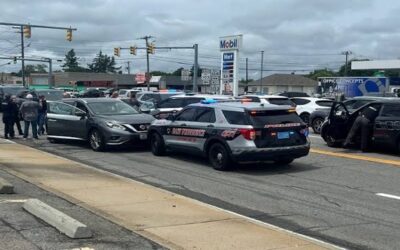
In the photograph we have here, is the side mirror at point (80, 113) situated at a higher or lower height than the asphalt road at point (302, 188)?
higher

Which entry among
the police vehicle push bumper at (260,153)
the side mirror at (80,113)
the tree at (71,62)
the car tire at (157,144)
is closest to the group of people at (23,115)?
the side mirror at (80,113)

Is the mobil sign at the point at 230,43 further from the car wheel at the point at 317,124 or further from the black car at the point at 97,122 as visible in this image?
the black car at the point at 97,122

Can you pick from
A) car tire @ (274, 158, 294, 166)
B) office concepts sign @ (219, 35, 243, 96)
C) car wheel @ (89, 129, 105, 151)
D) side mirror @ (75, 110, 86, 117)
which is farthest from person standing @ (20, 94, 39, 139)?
office concepts sign @ (219, 35, 243, 96)

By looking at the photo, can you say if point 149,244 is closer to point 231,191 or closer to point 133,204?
point 133,204

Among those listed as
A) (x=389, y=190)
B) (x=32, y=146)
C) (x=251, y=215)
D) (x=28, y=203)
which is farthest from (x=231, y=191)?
(x=32, y=146)

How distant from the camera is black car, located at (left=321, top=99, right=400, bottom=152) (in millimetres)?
14969

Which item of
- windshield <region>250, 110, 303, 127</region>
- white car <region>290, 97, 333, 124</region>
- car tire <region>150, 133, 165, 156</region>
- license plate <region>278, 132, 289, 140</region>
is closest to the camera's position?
windshield <region>250, 110, 303, 127</region>

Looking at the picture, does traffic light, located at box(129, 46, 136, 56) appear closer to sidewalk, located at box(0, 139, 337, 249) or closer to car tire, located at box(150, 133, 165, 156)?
car tire, located at box(150, 133, 165, 156)

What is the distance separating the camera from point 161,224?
7332mm

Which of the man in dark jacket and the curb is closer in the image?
the curb

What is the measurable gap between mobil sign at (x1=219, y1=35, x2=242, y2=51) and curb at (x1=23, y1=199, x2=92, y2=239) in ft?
88.4

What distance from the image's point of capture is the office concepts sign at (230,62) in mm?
33938

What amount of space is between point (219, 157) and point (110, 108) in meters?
5.45

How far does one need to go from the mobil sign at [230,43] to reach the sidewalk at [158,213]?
22.6 meters
